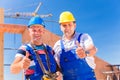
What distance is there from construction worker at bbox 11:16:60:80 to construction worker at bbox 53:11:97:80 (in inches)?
6.2

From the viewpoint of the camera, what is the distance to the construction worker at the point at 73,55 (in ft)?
9.55

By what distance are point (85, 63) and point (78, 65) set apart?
7 centimetres

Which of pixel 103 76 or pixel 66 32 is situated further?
pixel 103 76

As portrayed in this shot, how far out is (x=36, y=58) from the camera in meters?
2.74

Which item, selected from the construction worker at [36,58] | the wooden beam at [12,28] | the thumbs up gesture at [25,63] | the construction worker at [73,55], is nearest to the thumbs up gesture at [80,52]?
the construction worker at [73,55]

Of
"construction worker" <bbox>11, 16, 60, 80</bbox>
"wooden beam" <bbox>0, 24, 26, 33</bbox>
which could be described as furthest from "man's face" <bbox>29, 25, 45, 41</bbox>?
"wooden beam" <bbox>0, 24, 26, 33</bbox>

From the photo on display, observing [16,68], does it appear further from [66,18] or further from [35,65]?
[66,18]

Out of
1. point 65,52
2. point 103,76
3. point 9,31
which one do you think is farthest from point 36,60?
point 103,76

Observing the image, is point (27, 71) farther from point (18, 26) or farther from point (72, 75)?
point (18, 26)

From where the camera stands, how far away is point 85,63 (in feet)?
9.60

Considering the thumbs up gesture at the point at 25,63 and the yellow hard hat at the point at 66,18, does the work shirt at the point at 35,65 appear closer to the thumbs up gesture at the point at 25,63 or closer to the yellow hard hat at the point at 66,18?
the thumbs up gesture at the point at 25,63

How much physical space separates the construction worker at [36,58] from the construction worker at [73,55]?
16cm

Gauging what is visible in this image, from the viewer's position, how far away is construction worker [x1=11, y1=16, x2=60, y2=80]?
8.95ft

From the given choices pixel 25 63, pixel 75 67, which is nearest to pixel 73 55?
pixel 75 67
